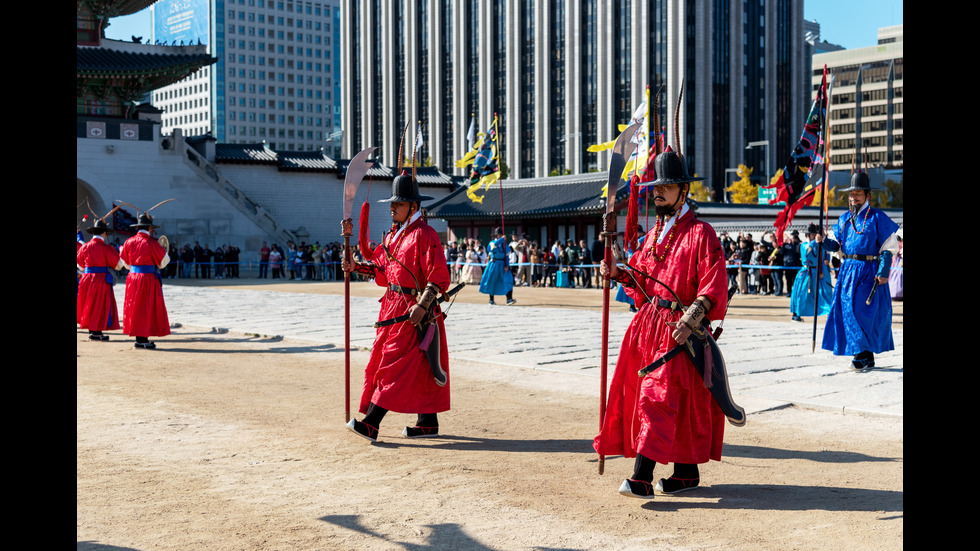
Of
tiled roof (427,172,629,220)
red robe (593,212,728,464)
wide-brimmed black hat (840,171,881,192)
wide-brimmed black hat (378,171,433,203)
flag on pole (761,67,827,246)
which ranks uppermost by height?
tiled roof (427,172,629,220)

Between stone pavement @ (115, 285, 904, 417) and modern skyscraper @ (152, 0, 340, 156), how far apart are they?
104 m

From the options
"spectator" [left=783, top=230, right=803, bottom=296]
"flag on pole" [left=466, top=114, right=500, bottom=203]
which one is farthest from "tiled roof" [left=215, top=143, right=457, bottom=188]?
"spectator" [left=783, top=230, right=803, bottom=296]

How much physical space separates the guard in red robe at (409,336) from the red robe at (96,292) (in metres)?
7.79

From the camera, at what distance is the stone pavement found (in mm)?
7855

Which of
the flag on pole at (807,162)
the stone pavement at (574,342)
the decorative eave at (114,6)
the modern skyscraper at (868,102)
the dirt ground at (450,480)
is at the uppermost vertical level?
the modern skyscraper at (868,102)

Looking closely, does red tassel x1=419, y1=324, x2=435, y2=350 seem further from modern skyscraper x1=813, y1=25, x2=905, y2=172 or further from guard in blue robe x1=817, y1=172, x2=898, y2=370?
modern skyscraper x1=813, y1=25, x2=905, y2=172

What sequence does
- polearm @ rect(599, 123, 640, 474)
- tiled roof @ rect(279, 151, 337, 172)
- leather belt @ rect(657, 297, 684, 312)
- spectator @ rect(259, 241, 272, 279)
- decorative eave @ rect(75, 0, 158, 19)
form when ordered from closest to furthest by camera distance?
1. leather belt @ rect(657, 297, 684, 312)
2. polearm @ rect(599, 123, 640, 474)
3. spectator @ rect(259, 241, 272, 279)
4. decorative eave @ rect(75, 0, 158, 19)
5. tiled roof @ rect(279, 151, 337, 172)

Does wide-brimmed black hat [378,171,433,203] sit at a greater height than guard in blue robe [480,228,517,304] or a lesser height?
greater

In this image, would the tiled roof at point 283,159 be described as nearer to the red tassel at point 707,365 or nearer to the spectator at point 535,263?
the spectator at point 535,263

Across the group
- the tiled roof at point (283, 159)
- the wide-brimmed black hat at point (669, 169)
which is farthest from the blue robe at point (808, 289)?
the tiled roof at point (283, 159)

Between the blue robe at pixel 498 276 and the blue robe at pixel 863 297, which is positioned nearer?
the blue robe at pixel 863 297

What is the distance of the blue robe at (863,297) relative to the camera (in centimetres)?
897
